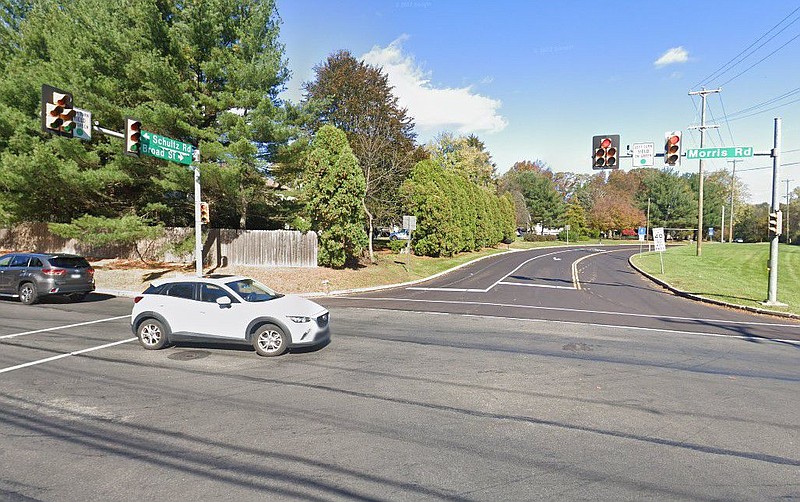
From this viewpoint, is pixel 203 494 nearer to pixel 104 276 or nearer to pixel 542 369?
Result: pixel 542 369

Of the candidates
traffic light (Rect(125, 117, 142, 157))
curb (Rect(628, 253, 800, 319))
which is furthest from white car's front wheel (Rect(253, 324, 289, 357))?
curb (Rect(628, 253, 800, 319))

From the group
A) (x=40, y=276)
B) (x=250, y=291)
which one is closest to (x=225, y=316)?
(x=250, y=291)

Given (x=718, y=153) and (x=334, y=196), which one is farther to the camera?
(x=334, y=196)

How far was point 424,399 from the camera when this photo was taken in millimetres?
6379

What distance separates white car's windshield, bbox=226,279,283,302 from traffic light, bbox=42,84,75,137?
254 inches

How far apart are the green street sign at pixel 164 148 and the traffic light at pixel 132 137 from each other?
0.63m

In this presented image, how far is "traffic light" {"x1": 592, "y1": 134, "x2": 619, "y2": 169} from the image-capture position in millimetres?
15648

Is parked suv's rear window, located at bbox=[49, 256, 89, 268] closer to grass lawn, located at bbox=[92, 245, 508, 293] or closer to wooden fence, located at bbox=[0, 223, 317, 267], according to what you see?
grass lawn, located at bbox=[92, 245, 508, 293]

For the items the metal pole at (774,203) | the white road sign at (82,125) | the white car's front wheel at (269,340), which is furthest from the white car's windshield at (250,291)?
the metal pole at (774,203)

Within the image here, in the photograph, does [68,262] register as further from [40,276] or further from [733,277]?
[733,277]

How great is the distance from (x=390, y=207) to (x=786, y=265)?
30.3m

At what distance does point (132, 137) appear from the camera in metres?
13.3

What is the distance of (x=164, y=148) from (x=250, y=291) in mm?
8544

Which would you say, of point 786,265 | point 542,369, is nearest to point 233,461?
point 542,369
